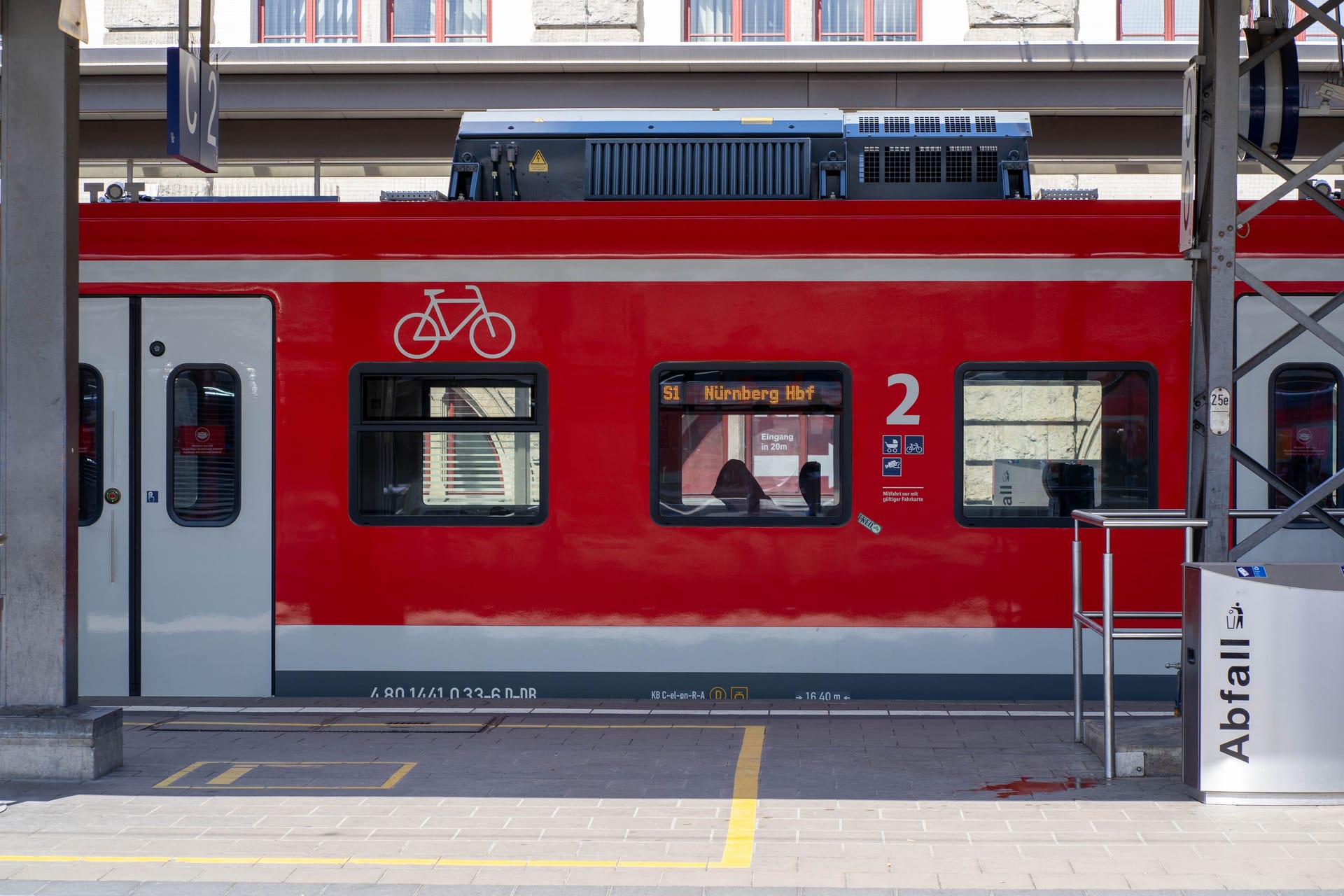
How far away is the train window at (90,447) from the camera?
23.0ft

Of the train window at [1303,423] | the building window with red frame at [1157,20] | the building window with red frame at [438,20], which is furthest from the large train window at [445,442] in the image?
the building window with red frame at [1157,20]

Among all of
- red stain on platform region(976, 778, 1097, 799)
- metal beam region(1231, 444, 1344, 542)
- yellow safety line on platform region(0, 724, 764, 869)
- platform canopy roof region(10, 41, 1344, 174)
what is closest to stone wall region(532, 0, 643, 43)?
platform canopy roof region(10, 41, 1344, 174)

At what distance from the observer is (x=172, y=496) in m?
7.02

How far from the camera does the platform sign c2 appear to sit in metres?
6.77

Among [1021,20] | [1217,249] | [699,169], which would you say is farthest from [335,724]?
[1021,20]

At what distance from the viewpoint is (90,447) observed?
23.1 feet

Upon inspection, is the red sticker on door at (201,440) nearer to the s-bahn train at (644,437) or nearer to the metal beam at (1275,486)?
the s-bahn train at (644,437)

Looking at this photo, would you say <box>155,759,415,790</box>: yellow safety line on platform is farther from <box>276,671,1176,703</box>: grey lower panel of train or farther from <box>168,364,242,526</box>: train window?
<box>168,364,242,526</box>: train window

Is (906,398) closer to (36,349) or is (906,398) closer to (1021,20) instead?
(36,349)

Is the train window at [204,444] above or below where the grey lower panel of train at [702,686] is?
above

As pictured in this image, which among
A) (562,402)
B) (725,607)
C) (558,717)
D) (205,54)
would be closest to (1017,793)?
(725,607)

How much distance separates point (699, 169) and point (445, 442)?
87.2 inches

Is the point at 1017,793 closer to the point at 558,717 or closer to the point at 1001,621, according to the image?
the point at 1001,621

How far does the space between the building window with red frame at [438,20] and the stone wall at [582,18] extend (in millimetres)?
709
